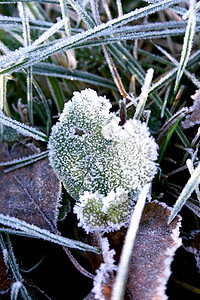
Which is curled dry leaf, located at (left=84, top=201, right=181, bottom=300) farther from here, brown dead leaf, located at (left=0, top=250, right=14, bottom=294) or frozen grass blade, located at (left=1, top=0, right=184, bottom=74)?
frozen grass blade, located at (left=1, top=0, right=184, bottom=74)

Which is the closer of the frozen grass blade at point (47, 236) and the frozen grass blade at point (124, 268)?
the frozen grass blade at point (124, 268)

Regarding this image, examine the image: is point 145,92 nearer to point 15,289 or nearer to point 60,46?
point 60,46

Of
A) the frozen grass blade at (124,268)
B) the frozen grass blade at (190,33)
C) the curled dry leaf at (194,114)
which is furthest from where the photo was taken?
the curled dry leaf at (194,114)

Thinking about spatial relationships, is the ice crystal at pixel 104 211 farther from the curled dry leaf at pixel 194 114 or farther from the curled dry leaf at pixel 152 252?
the curled dry leaf at pixel 194 114

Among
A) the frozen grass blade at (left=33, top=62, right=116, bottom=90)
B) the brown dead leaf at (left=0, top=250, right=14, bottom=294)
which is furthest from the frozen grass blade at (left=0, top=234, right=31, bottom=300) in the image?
the frozen grass blade at (left=33, top=62, right=116, bottom=90)

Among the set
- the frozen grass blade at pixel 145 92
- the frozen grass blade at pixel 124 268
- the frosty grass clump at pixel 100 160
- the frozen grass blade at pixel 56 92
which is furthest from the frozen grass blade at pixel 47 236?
the frozen grass blade at pixel 56 92

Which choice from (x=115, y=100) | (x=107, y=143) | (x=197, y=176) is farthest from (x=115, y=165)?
(x=115, y=100)

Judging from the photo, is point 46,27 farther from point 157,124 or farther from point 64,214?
point 64,214
